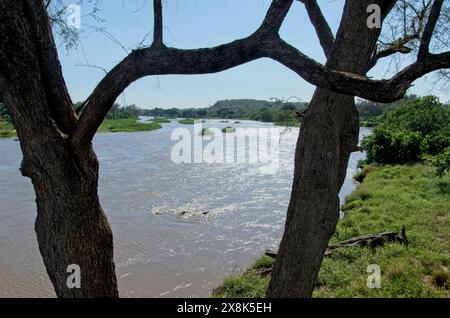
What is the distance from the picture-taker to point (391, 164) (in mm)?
28141

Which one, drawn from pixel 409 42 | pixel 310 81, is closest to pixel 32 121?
pixel 310 81

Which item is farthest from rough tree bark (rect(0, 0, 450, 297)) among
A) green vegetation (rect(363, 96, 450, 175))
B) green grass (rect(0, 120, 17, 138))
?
green grass (rect(0, 120, 17, 138))

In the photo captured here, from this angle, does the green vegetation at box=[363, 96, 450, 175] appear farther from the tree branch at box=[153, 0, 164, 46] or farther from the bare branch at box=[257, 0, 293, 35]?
the tree branch at box=[153, 0, 164, 46]

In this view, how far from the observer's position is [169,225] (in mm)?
15969

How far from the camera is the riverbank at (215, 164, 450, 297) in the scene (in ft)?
26.4

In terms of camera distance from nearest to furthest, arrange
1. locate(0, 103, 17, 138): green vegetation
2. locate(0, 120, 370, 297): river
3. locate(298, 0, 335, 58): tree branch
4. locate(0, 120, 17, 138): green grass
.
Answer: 1. locate(298, 0, 335, 58): tree branch
2. locate(0, 120, 370, 297): river
3. locate(0, 120, 17, 138): green grass
4. locate(0, 103, 17, 138): green vegetation

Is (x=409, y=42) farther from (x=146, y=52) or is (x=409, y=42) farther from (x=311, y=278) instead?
(x=146, y=52)

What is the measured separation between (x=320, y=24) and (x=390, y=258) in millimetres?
6888

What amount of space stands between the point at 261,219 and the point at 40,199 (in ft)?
44.8

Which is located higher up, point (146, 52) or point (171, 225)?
point (146, 52)

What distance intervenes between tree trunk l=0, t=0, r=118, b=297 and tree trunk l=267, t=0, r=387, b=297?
1.97 meters

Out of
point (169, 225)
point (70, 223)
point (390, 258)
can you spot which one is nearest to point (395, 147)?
point (169, 225)

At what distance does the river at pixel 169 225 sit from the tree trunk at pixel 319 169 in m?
6.14
